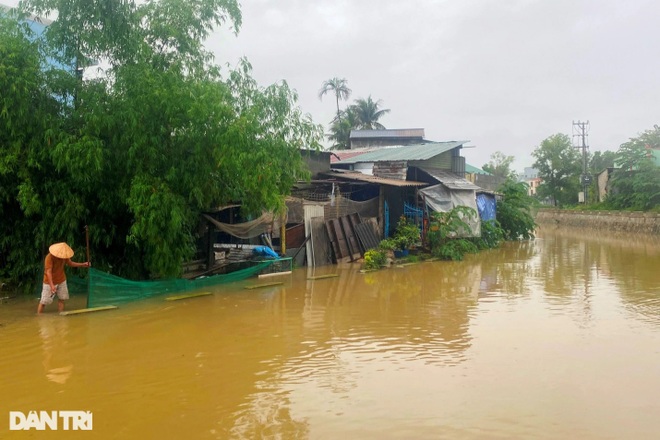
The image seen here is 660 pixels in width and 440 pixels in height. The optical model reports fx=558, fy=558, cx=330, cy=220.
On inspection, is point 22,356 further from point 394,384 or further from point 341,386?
point 394,384

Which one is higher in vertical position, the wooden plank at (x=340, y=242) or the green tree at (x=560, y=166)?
the green tree at (x=560, y=166)

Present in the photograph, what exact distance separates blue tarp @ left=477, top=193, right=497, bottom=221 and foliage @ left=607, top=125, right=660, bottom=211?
13263 millimetres

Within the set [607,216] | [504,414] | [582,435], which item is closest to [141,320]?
[504,414]

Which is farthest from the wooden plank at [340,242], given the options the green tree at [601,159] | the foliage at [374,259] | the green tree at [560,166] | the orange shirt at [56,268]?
the green tree at [601,159]

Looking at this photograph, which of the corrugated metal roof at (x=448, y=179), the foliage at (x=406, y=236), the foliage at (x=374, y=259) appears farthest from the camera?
the corrugated metal roof at (x=448, y=179)

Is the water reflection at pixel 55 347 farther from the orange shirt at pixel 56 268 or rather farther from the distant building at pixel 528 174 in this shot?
the distant building at pixel 528 174

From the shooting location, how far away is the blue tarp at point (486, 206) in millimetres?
22141

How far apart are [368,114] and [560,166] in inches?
660

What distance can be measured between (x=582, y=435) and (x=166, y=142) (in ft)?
28.1

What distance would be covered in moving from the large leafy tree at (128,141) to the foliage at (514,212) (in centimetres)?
1651

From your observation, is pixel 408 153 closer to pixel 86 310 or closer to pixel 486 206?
pixel 486 206

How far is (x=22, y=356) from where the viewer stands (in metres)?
6.99

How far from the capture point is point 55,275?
9.13 meters

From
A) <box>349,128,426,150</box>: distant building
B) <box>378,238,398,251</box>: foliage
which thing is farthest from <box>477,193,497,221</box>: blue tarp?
<box>349,128,426,150</box>: distant building
